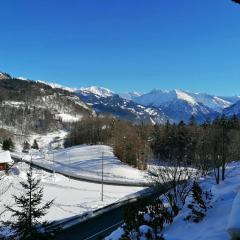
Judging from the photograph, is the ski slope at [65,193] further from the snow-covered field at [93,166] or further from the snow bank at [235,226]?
the snow bank at [235,226]

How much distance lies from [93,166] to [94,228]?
201ft

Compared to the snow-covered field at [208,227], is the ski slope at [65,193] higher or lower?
lower

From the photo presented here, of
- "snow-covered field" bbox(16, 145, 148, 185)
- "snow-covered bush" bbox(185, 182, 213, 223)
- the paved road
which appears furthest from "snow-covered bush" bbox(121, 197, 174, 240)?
"snow-covered field" bbox(16, 145, 148, 185)

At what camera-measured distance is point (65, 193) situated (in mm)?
72938

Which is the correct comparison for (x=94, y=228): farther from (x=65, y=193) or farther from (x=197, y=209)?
(x=65, y=193)

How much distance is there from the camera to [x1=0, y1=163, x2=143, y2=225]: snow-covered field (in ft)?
189

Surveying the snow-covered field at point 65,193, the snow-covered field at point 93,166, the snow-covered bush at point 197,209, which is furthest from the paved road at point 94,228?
the snow-covered field at point 93,166

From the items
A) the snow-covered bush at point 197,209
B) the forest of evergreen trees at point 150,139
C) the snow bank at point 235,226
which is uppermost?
the forest of evergreen trees at point 150,139

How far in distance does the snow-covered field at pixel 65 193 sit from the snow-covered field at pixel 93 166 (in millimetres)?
7209

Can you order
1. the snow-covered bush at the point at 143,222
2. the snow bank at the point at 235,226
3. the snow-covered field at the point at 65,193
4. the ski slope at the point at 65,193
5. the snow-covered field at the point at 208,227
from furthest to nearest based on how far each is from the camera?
1. the snow-covered field at the point at 65,193
2. the ski slope at the point at 65,193
3. the snow-covered bush at the point at 143,222
4. the snow-covered field at the point at 208,227
5. the snow bank at the point at 235,226

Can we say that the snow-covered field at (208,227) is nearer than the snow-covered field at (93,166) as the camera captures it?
Yes

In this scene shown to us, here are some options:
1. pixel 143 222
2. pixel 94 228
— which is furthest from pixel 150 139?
pixel 143 222

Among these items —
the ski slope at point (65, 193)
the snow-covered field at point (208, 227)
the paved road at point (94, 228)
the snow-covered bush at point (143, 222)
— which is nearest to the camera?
the snow-covered field at point (208, 227)

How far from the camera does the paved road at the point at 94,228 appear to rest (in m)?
40.5
